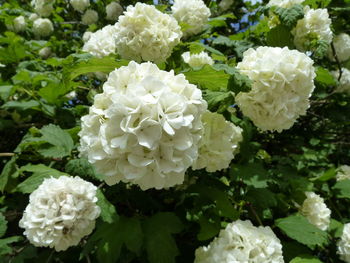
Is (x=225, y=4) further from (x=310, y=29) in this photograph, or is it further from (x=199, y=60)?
(x=199, y=60)

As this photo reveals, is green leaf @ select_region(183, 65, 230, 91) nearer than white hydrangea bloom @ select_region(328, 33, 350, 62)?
Yes

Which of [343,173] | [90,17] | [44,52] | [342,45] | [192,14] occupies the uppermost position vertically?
[192,14]

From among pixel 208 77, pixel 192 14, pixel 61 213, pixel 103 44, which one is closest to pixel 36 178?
pixel 61 213

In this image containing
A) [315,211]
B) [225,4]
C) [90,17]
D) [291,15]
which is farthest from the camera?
[90,17]

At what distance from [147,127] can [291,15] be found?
1651mm

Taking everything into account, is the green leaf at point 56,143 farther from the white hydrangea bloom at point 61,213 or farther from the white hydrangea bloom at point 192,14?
the white hydrangea bloom at point 192,14

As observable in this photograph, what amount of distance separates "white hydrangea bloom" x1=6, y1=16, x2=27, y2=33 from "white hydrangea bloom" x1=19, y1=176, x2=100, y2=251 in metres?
2.97

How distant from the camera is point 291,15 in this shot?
→ 2.31m

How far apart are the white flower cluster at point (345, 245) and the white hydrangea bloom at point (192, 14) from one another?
6.47ft

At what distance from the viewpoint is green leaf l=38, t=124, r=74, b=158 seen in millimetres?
1962

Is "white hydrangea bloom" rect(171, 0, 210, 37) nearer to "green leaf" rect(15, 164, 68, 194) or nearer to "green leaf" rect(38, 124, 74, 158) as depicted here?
"green leaf" rect(38, 124, 74, 158)

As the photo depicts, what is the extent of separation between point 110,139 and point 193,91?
1.24 ft

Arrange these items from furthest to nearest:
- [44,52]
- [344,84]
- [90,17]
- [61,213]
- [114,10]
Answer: [90,17] < [114,10] < [44,52] < [344,84] < [61,213]

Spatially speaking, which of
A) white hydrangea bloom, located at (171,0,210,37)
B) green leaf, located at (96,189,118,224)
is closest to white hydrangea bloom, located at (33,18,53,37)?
white hydrangea bloom, located at (171,0,210,37)
